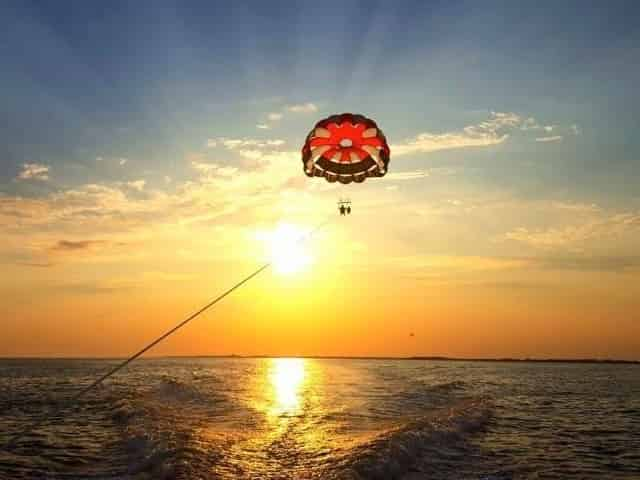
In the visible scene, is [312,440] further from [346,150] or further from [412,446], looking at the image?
[346,150]

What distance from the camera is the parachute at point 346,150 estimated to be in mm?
18141

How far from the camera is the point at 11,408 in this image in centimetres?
2452

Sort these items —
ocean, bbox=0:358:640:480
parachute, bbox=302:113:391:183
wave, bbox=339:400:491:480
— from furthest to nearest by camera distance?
parachute, bbox=302:113:391:183 < ocean, bbox=0:358:640:480 < wave, bbox=339:400:491:480

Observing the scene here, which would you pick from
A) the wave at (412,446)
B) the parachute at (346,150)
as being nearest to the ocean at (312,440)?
the wave at (412,446)

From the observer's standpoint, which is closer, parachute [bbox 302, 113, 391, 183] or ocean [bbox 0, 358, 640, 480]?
ocean [bbox 0, 358, 640, 480]

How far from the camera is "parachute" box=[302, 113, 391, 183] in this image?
714 inches

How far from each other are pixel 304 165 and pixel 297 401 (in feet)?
46.9

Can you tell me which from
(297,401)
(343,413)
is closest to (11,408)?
(297,401)

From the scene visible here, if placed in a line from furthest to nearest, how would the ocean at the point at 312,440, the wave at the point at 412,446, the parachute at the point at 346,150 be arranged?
the parachute at the point at 346,150 → the ocean at the point at 312,440 → the wave at the point at 412,446

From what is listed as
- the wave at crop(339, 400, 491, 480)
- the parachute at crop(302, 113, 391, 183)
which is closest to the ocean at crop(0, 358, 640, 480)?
the wave at crop(339, 400, 491, 480)

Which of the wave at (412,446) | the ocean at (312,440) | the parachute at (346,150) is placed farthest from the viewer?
the parachute at (346,150)

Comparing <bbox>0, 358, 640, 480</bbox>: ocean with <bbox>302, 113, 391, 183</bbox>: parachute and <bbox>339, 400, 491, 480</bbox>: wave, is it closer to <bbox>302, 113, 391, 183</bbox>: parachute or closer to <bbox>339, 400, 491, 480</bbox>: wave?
<bbox>339, 400, 491, 480</bbox>: wave

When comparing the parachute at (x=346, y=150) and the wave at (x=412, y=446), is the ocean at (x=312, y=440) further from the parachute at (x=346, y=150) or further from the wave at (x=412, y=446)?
the parachute at (x=346, y=150)

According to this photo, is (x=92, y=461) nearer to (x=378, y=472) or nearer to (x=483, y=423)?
(x=378, y=472)
